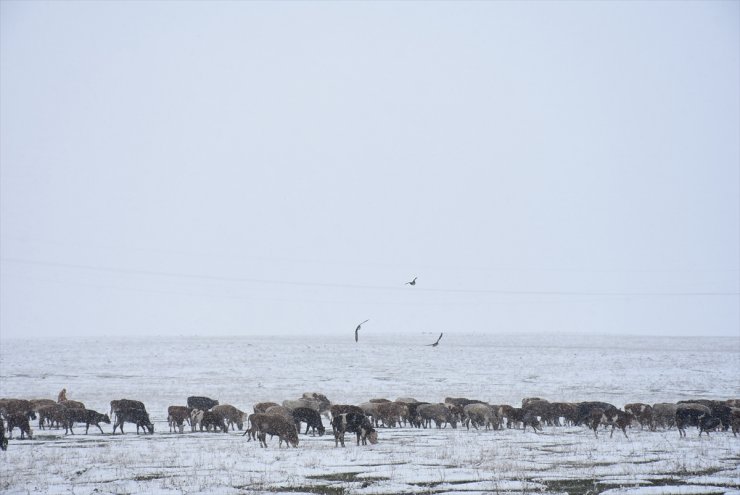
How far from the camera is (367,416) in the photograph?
2442 cm

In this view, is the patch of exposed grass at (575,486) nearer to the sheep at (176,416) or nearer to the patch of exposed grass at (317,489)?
the patch of exposed grass at (317,489)

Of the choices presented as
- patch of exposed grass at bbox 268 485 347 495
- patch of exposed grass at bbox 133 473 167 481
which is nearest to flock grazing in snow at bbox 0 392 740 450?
patch of exposed grass at bbox 133 473 167 481

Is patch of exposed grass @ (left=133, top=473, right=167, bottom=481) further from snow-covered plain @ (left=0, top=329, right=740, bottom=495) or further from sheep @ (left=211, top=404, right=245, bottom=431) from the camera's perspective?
sheep @ (left=211, top=404, right=245, bottom=431)

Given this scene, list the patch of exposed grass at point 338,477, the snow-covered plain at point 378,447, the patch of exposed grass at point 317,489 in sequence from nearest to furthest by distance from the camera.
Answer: the patch of exposed grass at point 317,489
the snow-covered plain at point 378,447
the patch of exposed grass at point 338,477

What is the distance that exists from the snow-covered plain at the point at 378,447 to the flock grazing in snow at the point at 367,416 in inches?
23.3

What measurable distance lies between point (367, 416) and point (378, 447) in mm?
5370

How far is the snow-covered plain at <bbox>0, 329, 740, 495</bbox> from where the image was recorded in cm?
1278

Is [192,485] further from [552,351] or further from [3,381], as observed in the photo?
[552,351]

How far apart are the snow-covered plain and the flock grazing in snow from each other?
23.3 inches

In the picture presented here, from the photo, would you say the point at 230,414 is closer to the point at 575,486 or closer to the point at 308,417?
the point at 308,417

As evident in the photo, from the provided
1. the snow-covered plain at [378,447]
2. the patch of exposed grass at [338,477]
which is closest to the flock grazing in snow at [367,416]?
the snow-covered plain at [378,447]

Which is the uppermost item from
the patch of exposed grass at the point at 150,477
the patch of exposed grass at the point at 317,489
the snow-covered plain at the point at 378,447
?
the patch of exposed grass at the point at 317,489

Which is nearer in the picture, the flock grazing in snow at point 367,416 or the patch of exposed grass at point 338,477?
the patch of exposed grass at point 338,477

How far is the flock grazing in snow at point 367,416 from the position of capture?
20.7 meters
